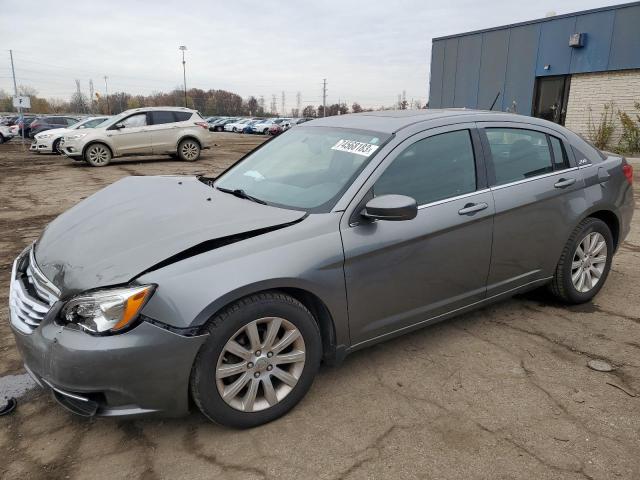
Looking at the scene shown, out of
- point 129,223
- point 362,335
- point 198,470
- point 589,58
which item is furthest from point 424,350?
point 589,58

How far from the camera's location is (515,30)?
1970 centimetres

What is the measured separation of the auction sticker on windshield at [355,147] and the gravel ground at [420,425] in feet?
4.37

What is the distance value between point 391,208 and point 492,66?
813 inches

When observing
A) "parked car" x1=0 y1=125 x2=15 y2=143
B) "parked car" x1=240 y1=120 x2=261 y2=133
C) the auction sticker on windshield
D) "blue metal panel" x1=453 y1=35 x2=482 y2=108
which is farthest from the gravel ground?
"parked car" x1=240 y1=120 x2=261 y2=133

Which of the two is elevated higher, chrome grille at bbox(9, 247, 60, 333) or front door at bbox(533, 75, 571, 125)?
front door at bbox(533, 75, 571, 125)

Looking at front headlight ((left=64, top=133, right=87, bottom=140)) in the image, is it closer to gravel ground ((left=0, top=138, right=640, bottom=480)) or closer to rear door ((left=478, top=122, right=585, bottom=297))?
gravel ground ((left=0, top=138, right=640, bottom=480))

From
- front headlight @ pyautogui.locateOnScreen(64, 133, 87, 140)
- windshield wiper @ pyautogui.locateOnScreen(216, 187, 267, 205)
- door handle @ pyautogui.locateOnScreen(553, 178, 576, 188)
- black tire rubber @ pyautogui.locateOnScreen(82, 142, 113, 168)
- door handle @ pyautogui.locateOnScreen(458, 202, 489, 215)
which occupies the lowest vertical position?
black tire rubber @ pyautogui.locateOnScreen(82, 142, 113, 168)

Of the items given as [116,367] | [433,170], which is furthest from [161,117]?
[116,367]

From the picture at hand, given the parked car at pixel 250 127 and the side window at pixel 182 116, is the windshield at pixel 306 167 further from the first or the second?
the parked car at pixel 250 127

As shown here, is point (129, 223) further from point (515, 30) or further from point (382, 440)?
point (515, 30)

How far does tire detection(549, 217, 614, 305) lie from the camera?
3.88 meters

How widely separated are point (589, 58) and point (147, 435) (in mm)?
19479

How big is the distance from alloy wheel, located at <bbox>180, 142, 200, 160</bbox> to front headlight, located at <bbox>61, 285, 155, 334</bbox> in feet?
48.7

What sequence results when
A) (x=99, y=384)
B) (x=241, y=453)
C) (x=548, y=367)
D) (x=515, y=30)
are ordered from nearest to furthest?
(x=99, y=384), (x=241, y=453), (x=548, y=367), (x=515, y=30)
